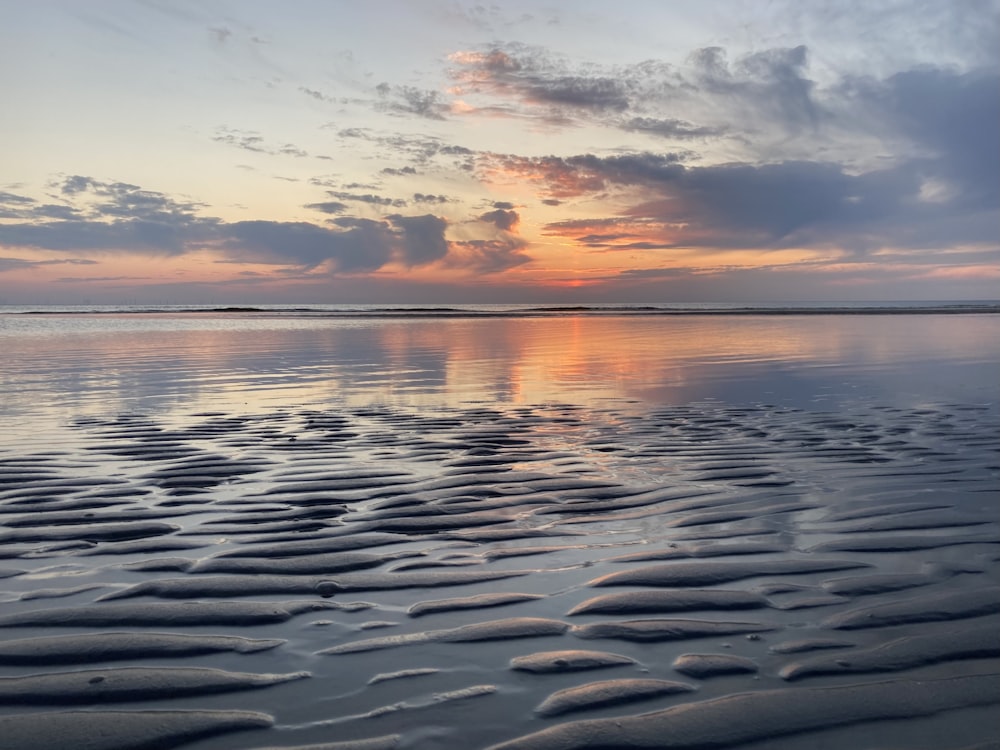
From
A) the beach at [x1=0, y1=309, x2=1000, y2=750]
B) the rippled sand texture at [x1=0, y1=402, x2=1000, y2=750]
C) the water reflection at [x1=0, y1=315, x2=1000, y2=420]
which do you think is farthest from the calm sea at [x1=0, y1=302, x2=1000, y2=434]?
the rippled sand texture at [x1=0, y1=402, x2=1000, y2=750]

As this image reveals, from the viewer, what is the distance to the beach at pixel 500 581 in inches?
110

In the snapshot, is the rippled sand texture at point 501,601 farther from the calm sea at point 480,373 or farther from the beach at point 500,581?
the calm sea at point 480,373

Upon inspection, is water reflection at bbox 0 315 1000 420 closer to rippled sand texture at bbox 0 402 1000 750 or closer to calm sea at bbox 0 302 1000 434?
calm sea at bbox 0 302 1000 434

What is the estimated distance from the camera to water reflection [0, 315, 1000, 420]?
482 inches

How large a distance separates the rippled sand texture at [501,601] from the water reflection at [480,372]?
4.72 metres

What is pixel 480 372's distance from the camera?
53.6 ft

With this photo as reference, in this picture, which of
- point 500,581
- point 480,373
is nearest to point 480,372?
point 480,373

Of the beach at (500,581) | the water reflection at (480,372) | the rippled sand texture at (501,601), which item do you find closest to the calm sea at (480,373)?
the water reflection at (480,372)

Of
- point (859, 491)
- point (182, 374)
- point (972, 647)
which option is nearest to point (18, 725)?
point (972, 647)

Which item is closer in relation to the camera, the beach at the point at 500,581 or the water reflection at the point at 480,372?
the beach at the point at 500,581

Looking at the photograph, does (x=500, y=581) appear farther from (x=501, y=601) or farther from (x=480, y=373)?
(x=480, y=373)

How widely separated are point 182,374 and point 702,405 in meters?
10.6

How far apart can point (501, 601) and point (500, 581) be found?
300mm

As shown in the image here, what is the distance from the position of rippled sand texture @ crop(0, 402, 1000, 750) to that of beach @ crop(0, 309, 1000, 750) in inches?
0.7
